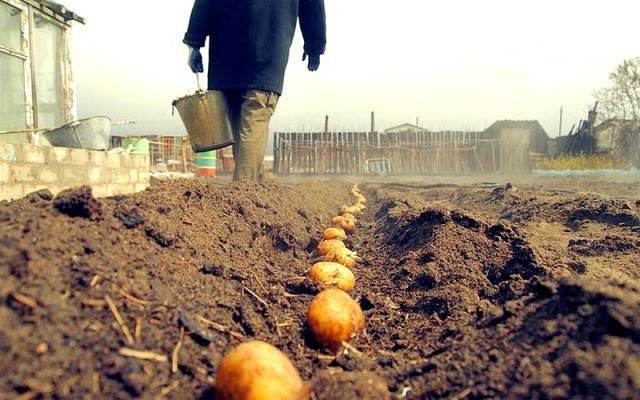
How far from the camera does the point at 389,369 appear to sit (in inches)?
84.0

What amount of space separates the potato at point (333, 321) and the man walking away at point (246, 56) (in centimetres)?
412

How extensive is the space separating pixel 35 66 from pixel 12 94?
918mm

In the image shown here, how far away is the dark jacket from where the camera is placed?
6035mm

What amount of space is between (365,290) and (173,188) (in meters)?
1.92

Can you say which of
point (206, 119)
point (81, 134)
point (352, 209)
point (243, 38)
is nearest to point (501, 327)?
point (206, 119)

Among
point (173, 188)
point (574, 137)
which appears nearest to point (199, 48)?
point (173, 188)

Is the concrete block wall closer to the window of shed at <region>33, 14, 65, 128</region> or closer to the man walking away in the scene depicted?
the man walking away

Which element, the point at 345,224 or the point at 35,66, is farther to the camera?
the point at 35,66

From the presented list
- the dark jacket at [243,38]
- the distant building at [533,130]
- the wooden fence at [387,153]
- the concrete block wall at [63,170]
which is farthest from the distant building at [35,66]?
the distant building at [533,130]

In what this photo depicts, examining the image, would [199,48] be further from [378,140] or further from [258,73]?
[378,140]

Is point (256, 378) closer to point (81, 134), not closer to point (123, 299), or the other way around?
point (123, 299)

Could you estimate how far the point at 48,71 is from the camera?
8844mm

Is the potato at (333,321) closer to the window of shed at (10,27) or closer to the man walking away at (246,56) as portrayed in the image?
the man walking away at (246,56)

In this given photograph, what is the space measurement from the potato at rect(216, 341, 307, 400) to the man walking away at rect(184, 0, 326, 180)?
4.79 m
